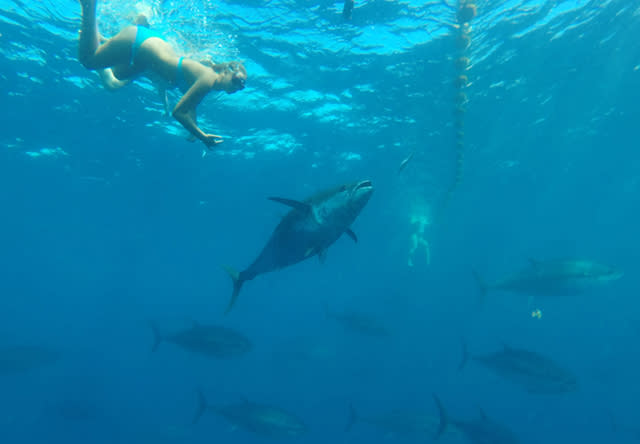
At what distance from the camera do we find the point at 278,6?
1087cm

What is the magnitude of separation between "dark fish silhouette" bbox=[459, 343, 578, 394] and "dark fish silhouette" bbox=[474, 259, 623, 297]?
8.55ft

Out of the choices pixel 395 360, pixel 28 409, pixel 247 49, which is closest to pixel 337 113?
pixel 247 49

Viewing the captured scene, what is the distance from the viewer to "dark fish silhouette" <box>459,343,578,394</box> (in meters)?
10.7

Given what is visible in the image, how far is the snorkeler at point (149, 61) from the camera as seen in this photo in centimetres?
456

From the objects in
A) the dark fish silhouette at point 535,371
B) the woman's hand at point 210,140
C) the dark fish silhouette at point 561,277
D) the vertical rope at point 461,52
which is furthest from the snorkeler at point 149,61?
the dark fish silhouette at point 561,277

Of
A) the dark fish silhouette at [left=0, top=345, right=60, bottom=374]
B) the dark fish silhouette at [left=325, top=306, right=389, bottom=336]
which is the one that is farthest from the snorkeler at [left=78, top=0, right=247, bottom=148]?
the dark fish silhouette at [left=0, top=345, right=60, bottom=374]

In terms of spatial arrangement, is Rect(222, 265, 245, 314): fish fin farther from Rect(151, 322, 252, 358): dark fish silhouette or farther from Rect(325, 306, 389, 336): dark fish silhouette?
Rect(325, 306, 389, 336): dark fish silhouette

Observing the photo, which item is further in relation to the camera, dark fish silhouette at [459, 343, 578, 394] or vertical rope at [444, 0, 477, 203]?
dark fish silhouette at [459, 343, 578, 394]

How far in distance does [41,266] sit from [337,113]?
87389 mm

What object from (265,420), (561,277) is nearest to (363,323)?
(265,420)

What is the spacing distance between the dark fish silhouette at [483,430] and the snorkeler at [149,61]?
9699mm

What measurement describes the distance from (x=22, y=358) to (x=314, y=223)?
19.9 metres

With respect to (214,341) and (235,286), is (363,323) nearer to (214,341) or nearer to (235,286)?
(214,341)

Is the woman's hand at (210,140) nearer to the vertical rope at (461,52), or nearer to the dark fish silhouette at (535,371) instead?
the vertical rope at (461,52)
